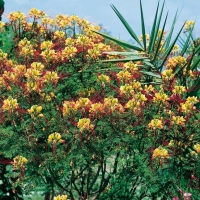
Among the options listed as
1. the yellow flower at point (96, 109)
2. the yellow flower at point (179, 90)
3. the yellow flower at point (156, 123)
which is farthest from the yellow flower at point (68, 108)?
the yellow flower at point (179, 90)

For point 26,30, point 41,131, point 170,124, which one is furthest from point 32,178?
point 26,30

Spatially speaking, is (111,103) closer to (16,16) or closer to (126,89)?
(126,89)

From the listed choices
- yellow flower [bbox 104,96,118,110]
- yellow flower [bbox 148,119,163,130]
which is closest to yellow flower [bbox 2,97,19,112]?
yellow flower [bbox 104,96,118,110]

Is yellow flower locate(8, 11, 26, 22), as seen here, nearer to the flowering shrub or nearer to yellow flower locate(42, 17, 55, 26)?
yellow flower locate(42, 17, 55, 26)

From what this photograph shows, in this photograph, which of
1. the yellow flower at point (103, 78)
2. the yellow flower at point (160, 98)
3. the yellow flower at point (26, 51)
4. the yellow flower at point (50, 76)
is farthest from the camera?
the yellow flower at point (26, 51)

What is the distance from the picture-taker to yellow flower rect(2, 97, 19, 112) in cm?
550

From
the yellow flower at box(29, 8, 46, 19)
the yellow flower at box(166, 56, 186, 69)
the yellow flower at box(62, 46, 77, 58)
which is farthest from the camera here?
the yellow flower at box(29, 8, 46, 19)

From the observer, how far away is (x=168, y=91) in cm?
614

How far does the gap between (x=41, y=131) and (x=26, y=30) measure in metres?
2.28

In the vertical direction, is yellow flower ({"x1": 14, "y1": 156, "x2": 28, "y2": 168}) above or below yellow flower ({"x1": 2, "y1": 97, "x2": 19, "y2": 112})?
below

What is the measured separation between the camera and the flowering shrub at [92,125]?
18.1ft

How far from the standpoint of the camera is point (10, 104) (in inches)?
217

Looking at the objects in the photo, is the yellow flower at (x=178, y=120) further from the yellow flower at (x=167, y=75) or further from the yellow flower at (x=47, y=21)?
the yellow flower at (x=47, y=21)

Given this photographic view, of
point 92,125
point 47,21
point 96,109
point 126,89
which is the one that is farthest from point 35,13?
point 92,125
